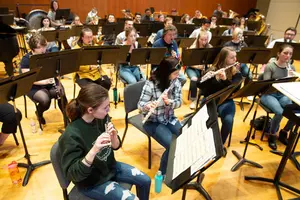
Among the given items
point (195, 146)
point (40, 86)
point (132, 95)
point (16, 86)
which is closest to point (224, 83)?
point (132, 95)

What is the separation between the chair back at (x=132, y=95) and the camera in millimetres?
2749

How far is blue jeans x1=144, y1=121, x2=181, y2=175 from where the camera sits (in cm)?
250

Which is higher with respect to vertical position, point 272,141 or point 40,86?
point 40,86

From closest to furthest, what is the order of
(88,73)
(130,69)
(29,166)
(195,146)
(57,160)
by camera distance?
(195,146) < (57,160) < (29,166) < (88,73) < (130,69)

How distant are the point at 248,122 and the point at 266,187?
1.58 metres

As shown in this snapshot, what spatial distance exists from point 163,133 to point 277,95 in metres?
2.06

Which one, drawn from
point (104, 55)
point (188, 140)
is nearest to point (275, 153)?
point (188, 140)

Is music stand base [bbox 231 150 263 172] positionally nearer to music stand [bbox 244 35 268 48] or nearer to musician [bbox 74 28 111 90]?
musician [bbox 74 28 111 90]

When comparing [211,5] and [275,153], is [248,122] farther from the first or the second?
[211,5]

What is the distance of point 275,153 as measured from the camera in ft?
10.9

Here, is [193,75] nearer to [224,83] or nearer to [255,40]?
[224,83]

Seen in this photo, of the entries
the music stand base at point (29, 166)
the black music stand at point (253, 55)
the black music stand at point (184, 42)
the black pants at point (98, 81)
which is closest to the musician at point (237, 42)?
the black music stand at point (253, 55)

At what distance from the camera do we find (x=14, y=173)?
253 centimetres

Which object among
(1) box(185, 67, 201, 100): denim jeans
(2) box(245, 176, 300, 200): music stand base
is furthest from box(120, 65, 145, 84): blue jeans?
(2) box(245, 176, 300, 200): music stand base
